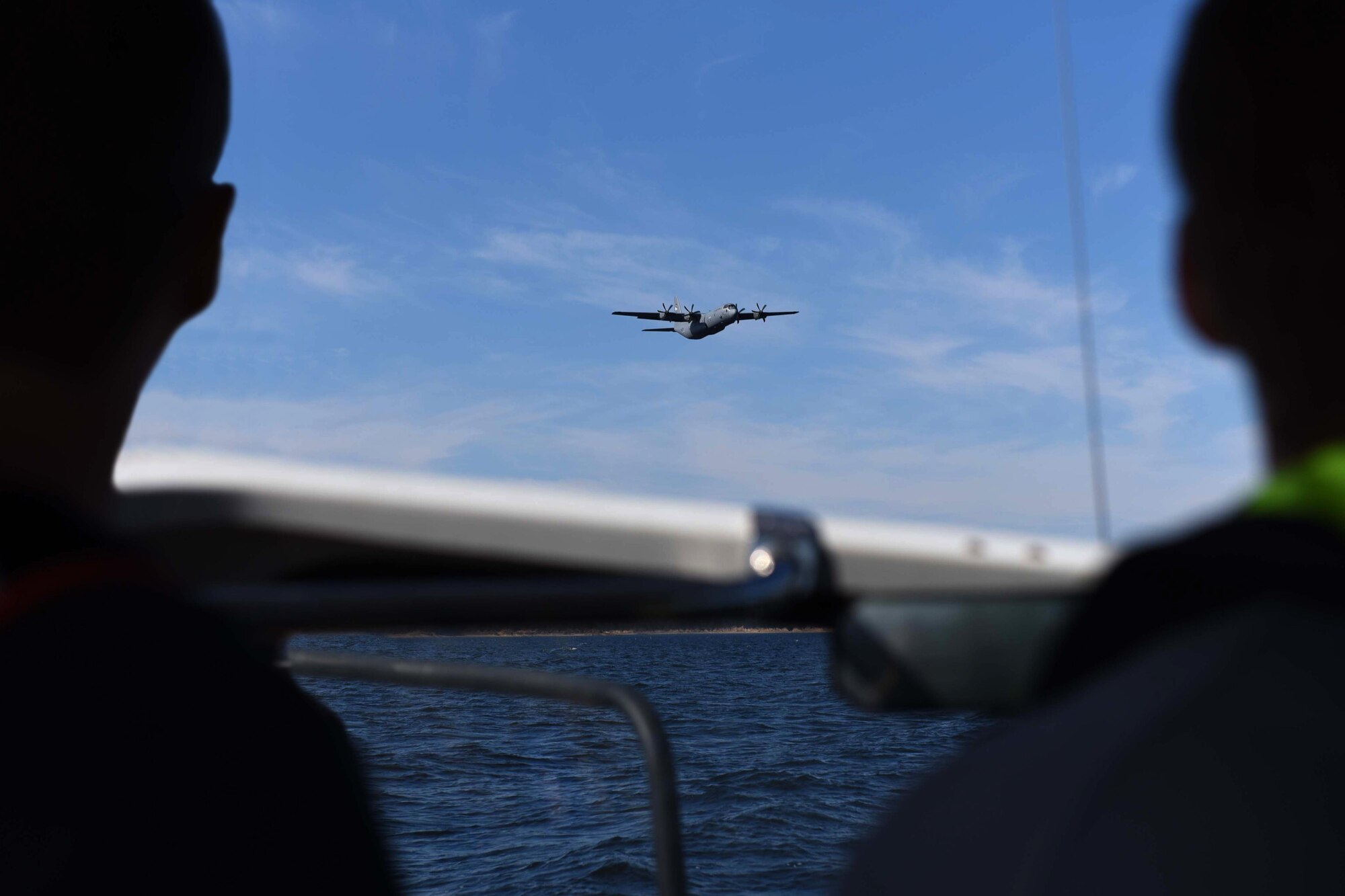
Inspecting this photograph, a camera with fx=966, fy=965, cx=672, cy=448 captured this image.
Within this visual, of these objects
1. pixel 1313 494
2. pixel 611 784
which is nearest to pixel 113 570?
pixel 1313 494

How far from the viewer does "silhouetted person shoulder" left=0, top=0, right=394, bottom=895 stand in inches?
28.2

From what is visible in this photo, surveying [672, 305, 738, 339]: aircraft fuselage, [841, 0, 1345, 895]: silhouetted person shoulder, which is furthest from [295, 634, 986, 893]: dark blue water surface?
[672, 305, 738, 339]: aircraft fuselage

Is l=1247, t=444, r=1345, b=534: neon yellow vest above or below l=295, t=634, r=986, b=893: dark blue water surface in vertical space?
above

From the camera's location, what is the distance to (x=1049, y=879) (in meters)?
0.59

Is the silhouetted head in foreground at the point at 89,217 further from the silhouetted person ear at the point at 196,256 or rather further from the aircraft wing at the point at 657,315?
the aircraft wing at the point at 657,315

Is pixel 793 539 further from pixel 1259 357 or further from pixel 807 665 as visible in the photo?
pixel 807 665

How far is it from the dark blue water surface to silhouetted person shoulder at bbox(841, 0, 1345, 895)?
14 centimetres

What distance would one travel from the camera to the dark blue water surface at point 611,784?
1791 cm

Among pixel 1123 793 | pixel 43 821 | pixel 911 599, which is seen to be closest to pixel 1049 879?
pixel 1123 793

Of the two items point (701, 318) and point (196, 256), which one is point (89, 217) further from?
point (701, 318)

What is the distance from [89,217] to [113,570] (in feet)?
1.35

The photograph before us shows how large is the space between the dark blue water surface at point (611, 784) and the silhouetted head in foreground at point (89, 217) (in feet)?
1.74

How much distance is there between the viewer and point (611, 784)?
28.8 m

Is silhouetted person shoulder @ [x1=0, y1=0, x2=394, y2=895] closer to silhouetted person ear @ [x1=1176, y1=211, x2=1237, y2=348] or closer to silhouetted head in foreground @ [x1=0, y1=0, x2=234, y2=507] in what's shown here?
silhouetted head in foreground @ [x1=0, y1=0, x2=234, y2=507]
